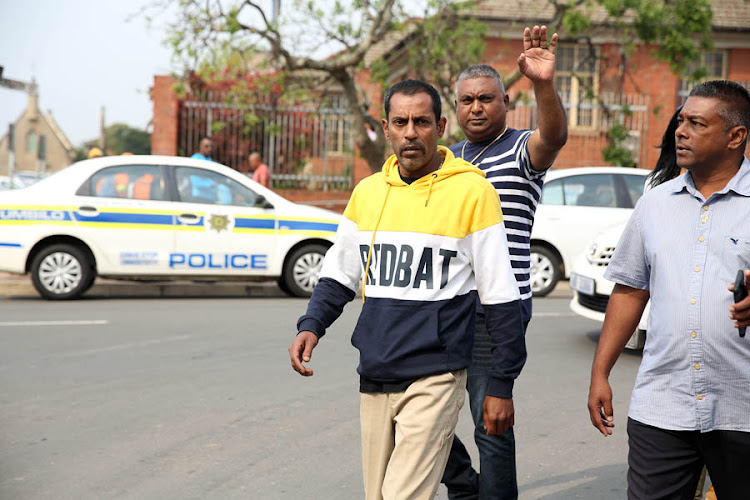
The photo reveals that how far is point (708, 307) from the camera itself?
262 centimetres

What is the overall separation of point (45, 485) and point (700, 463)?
3120 mm

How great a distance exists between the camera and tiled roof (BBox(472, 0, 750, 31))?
22250 mm

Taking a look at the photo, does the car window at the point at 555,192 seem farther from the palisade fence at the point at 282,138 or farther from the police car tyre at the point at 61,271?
the palisade fence at the point at 282,138

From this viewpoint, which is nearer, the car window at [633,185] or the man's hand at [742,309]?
the man's hand at [742,309]

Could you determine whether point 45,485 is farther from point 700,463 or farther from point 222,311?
point 222,311

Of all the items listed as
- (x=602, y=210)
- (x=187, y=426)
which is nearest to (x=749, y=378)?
(x=187, y=426)

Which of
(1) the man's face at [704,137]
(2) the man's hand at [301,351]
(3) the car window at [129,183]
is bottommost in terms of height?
(2) the man's hand at [301,351]

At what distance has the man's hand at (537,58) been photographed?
124 inches

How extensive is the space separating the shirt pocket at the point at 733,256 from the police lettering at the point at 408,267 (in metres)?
0.80

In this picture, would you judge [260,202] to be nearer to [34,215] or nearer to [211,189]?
[211,189]

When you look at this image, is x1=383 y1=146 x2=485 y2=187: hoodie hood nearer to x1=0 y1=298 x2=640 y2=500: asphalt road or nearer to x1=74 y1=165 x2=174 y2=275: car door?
x1=0 y1=298 x2=640 y2=500: asphalt road

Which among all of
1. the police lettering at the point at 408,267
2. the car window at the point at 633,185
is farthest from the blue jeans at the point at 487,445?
the car window at the point at 633,185

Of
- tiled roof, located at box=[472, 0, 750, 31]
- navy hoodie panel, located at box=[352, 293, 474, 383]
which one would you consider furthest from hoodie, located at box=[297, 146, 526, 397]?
tiled roof, located at box=[472, 0, 750, 31]

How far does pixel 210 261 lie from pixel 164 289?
172 cm
